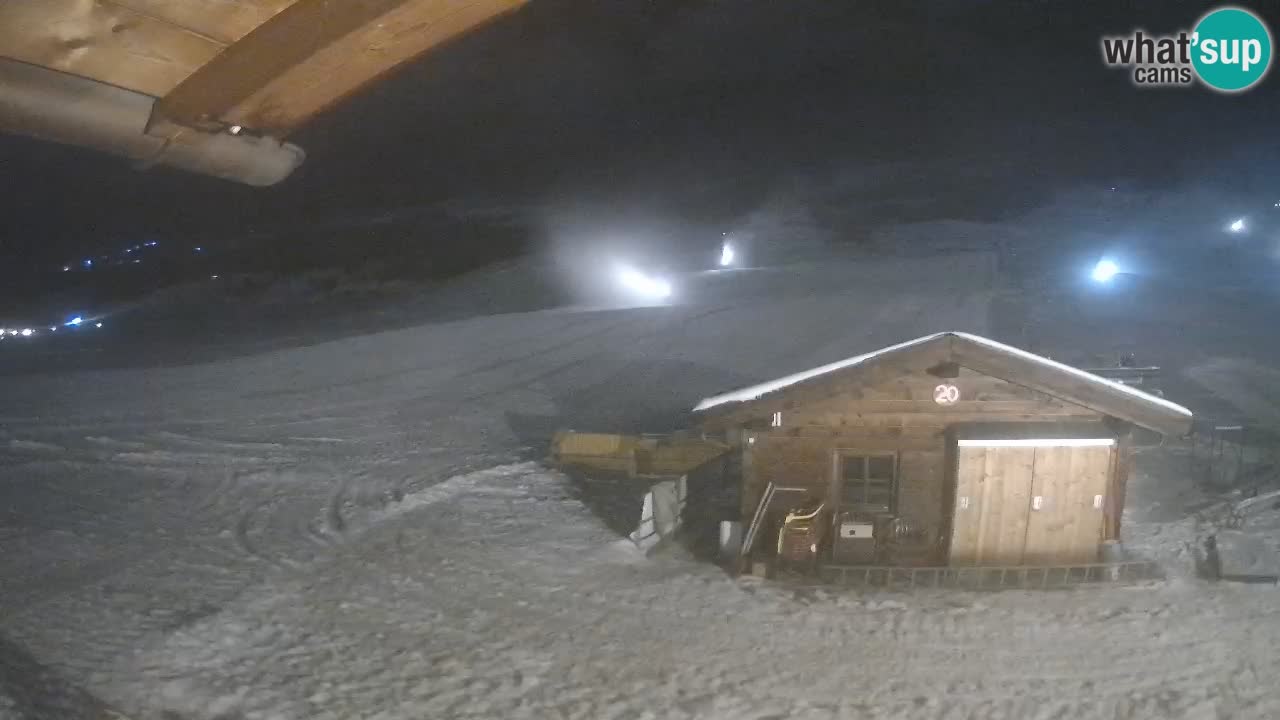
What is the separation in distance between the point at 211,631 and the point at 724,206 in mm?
47365

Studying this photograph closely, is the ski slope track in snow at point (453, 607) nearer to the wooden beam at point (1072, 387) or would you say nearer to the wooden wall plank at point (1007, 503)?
the wooden wall plank at point (1007, 503)

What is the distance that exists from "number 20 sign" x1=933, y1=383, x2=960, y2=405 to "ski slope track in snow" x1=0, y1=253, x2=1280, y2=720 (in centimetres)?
261

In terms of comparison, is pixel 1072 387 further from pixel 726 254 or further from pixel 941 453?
pixel 726 254

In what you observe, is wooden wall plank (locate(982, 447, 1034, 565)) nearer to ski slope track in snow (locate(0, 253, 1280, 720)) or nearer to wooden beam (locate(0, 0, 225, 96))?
ski slope track in snow (locate(0, 253, 1280, 720))

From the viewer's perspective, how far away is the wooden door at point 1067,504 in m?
11.5

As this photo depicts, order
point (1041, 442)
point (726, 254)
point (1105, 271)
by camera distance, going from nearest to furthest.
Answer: point (1041, 442)
point (1105, 271)
point (726, 254)

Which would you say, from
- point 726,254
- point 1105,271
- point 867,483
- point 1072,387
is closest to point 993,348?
point 1072,387

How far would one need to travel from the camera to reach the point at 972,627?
34.0 feet

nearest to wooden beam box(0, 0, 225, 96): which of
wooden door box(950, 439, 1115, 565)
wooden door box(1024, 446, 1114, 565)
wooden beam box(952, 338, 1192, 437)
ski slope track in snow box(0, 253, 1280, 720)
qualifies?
ski slope track in snow box(0, 253, 1280, 720)

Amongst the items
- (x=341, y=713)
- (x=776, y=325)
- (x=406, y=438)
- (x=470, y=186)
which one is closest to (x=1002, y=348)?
(x=341, y=713)

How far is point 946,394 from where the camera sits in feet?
38.1

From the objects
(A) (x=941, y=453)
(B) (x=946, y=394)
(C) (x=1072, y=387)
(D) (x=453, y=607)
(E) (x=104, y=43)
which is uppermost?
(E) (x=104, y=43)

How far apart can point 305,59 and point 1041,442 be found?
1164 cm

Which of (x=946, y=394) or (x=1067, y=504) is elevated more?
(x=946, y=394)
